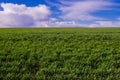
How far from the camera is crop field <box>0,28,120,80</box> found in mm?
16281

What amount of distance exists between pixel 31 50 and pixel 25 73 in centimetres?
432

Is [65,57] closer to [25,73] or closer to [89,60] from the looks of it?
[89,60]

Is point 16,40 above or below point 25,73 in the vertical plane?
above

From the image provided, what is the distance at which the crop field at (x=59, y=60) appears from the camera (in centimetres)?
1628

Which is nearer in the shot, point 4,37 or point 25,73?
point 25,73

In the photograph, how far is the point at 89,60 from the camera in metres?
18.5

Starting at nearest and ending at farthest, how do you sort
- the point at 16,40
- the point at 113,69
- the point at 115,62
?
the point at 113,69, the point at 115,62, the point at 16,40

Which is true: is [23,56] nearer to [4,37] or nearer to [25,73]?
[25,73]

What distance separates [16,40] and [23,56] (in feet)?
20.1

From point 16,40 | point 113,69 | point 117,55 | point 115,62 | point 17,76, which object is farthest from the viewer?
point 16,40

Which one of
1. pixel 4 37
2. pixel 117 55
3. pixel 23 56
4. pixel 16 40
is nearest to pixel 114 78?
pixel 117 55

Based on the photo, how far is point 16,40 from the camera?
24.9 m

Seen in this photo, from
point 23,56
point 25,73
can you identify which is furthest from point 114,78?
point 23,56

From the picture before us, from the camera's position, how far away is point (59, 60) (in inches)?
733
